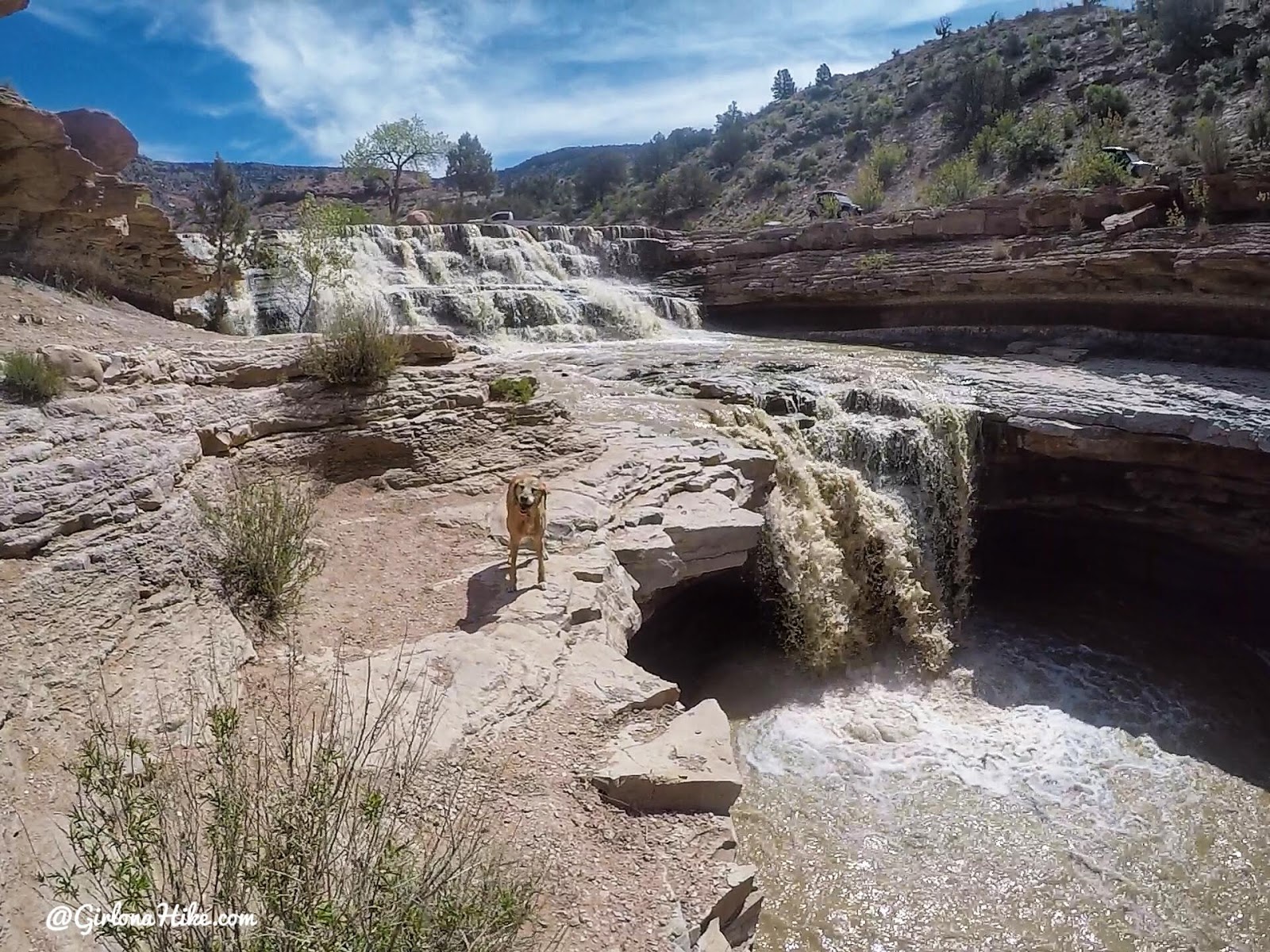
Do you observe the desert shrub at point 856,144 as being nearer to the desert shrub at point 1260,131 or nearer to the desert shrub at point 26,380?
the desert shrub at point 1260,131

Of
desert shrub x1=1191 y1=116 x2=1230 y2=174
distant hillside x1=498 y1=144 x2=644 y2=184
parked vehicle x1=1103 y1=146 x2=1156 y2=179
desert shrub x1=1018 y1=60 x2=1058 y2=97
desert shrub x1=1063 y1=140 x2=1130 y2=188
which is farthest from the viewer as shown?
distant hillside x1=498 y1=144 x2=644 y2=184

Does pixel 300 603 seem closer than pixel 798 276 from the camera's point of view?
Yes

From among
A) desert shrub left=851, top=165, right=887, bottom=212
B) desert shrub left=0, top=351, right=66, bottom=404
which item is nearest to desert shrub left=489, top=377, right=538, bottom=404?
desert shrub left=0, top=351, right=66, bottom=404

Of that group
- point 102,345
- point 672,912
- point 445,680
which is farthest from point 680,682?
point 102,345

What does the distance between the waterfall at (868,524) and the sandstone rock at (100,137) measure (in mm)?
7979

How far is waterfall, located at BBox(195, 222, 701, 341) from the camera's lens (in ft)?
43.5

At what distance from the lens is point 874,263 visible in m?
14.3

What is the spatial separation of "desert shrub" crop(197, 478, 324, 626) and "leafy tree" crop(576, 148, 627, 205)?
3824cm

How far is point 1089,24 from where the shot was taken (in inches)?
1342

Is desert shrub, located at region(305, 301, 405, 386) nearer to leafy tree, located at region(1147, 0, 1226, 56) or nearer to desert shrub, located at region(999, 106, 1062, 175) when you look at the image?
desert shrub, located at region(999, 106, 1062, 175)

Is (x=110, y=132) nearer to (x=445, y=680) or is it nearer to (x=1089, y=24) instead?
(x=445, y=680)

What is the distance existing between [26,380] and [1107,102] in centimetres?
3061

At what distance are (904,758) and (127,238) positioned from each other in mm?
9746

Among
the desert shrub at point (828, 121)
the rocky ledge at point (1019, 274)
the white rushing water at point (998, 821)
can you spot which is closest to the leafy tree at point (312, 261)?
the rocky ledge at point (1019, 274)
